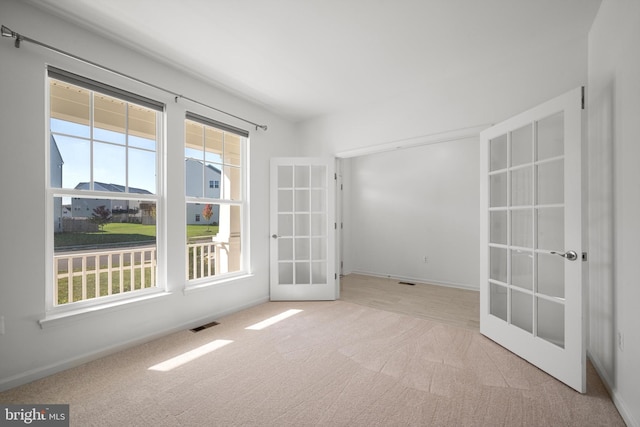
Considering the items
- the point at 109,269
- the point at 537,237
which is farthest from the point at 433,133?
the point at 109,269

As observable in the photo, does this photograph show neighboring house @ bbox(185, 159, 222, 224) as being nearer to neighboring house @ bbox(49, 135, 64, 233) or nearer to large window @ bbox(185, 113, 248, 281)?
large window @ bbox(185, 113, 248, 281)

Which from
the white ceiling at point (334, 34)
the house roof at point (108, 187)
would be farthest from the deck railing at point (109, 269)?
the white ceiling at point (334, 34)

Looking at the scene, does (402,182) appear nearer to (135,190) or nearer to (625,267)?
(625,267)

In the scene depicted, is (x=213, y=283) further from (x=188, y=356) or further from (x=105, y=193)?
(x=105, y=193)

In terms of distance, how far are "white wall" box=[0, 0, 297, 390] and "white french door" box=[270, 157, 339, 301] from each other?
1341mm

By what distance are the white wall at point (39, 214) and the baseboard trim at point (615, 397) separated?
3394 millimetres

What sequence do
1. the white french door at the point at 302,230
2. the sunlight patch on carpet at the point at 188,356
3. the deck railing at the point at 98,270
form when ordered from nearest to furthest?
the sunlight patch on carpet at the point at 188,356 < the deck railing at the point at 98,270 < the white french door at the point at 302,230

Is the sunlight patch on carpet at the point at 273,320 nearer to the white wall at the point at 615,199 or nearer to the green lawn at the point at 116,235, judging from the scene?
the green lawn at the point at 116,235

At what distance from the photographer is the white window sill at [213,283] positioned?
290 centimetres

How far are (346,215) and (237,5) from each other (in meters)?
4.18

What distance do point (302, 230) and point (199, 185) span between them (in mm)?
1575

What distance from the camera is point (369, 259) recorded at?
5.56m

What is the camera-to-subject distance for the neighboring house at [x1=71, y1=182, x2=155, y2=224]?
247cm

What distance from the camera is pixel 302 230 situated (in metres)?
4.10
